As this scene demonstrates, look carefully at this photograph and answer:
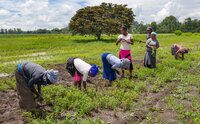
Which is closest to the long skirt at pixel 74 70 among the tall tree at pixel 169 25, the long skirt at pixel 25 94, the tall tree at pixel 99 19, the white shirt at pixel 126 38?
the long skirt at pixel 25 94

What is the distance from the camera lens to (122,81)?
33.7ft

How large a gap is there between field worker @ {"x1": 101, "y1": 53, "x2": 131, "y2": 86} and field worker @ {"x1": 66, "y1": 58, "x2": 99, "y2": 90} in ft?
3.74

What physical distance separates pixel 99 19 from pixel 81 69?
30695mm

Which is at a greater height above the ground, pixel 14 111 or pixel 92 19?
pixel 92 19

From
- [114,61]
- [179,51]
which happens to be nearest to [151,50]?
[179,51]

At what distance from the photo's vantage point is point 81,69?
800 cm

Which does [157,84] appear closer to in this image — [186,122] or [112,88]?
[112,88]

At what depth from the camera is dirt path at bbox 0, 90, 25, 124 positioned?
22.2 ft

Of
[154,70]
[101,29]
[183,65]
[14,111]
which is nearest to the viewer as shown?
[14,111]

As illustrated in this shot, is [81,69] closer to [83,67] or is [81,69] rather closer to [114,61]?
[83,67]

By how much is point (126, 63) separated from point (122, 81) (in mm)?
1365

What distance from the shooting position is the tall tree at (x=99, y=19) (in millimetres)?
38094

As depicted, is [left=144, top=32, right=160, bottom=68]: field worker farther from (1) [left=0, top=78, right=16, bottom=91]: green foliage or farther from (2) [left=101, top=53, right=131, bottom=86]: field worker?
(1) [left=0, top=78, right=16, bottom=91]: green foliage

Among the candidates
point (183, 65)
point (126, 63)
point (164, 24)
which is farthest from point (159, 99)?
point (164, 24)
